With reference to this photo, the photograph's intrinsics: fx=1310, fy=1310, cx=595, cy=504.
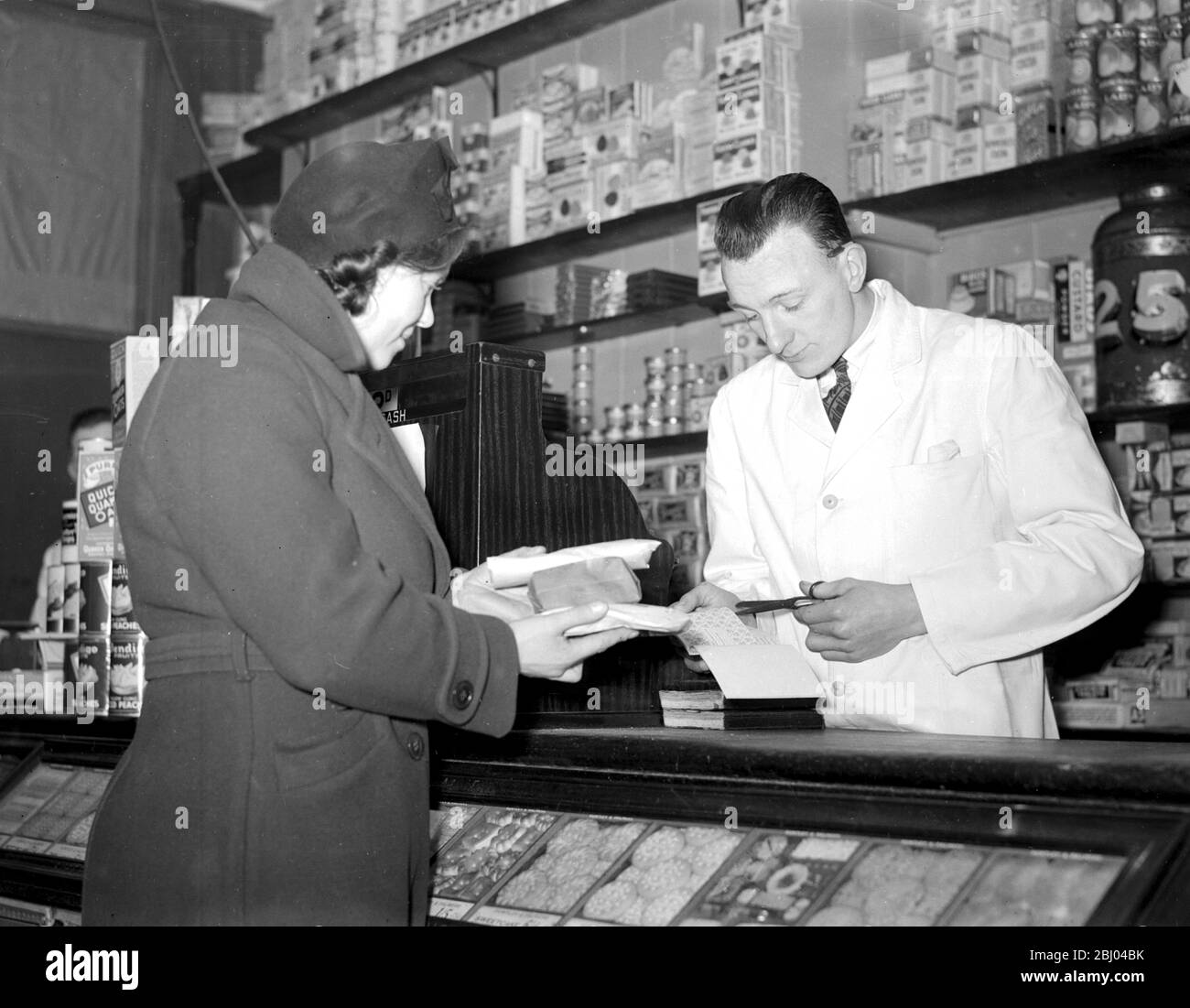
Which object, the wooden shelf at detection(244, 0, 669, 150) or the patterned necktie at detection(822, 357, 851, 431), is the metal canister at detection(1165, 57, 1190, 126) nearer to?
the patterned necktie at detection(822, 357, 851, 431)

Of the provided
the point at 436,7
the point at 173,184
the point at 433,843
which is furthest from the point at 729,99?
the point at 173,184

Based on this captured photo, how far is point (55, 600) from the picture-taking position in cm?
284

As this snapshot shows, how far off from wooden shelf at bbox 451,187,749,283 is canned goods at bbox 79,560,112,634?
8.17 feet

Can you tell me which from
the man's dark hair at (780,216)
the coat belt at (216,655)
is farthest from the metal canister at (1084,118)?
the coat belt at (216,655)

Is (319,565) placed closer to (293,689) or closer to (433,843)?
(293,689)

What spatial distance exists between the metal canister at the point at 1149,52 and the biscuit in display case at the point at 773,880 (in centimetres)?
278

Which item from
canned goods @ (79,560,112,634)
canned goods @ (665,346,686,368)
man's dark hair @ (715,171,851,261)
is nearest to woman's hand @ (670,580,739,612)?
man's dark hair @ (715,171,851,261)

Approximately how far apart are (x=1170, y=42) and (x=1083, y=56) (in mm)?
218

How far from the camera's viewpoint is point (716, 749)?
1.57 meters

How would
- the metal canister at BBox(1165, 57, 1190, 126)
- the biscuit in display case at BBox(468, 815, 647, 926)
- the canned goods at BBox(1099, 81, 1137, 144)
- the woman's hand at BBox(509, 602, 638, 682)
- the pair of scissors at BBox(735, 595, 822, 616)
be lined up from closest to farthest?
the woman's hand at BBox(509, 602, 638, 682)
the biscuit in display case at BBox(468, 815, 647, 926)
the pair of scissors at BBox(735, 595, 822, 616)
the metal canister at BBox(1165, 57, 1190, 126)
the canned goods at BBox(1099, 81, 1137, 144)

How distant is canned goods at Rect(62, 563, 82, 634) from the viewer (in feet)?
8.66

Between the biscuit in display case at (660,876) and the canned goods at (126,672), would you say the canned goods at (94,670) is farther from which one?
the biscuit in display case at (660,876)

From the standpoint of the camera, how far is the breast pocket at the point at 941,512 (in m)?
2.41
